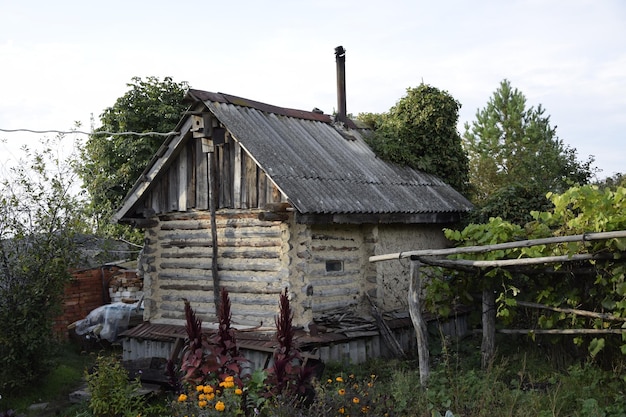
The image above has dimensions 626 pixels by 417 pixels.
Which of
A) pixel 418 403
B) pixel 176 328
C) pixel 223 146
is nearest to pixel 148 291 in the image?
pixel 176 328

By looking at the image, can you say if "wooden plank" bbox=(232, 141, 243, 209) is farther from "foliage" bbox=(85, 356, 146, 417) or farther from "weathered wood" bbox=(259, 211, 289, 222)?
"foliage" bbox=(85, 356, 146, 417)

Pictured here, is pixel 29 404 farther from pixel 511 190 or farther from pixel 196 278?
pixel 511 190

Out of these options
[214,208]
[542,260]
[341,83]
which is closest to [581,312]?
[542,260]

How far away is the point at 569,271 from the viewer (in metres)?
8.86

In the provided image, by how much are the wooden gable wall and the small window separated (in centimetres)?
161

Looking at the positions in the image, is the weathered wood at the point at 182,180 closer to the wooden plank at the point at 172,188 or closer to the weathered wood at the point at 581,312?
the wooden plank at the point at 172,188

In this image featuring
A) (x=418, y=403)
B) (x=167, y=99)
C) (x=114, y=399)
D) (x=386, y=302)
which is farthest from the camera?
(x=167, y=99)

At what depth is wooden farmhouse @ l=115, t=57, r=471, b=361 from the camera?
1082 cm

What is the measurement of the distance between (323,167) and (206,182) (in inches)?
91.3

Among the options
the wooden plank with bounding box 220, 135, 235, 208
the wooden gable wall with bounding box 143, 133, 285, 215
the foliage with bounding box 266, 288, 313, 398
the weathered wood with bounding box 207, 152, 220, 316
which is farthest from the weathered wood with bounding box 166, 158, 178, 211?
the foliage with bounding box 266, 288, 313, 398

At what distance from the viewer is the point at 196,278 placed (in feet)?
40.4

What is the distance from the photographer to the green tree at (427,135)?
15461 millimetres

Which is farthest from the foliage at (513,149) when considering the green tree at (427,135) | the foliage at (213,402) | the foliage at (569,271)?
the foliage at (213,402)

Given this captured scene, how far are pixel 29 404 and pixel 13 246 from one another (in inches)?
107
